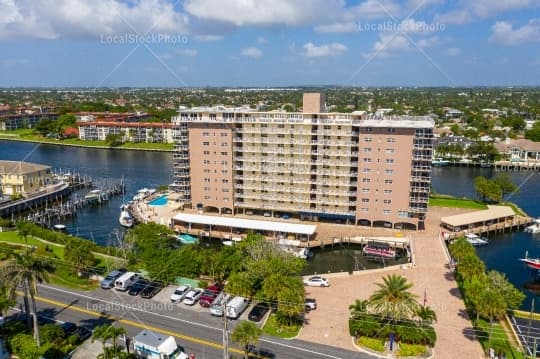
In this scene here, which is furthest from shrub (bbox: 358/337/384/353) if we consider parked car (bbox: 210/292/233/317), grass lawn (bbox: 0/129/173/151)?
grass lawn (bbox: 0/129/173/151)

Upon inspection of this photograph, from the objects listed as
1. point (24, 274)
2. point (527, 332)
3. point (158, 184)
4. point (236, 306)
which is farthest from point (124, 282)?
point (158, 184)

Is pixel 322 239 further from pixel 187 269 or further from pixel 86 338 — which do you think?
pixel 86 338

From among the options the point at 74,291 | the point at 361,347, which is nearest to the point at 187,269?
the point at 74,291

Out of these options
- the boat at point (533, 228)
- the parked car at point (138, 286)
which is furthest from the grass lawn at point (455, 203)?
the parked car at point (138, 286)

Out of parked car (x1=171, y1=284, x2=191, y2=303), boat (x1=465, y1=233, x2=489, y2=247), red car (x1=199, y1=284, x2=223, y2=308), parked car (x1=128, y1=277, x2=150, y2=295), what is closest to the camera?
red car (x1=199, y1=284, x2=223, y2=308)

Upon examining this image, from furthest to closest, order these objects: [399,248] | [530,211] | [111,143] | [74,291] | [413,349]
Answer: [111,143] < [530,211] < [399,248] < [74,291] < [413,349]

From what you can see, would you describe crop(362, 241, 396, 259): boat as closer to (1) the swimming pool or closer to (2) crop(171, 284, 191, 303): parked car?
(2) crop(171, 284, 191, 303): parked car

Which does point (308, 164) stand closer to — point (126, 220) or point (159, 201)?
point (159, 201)
